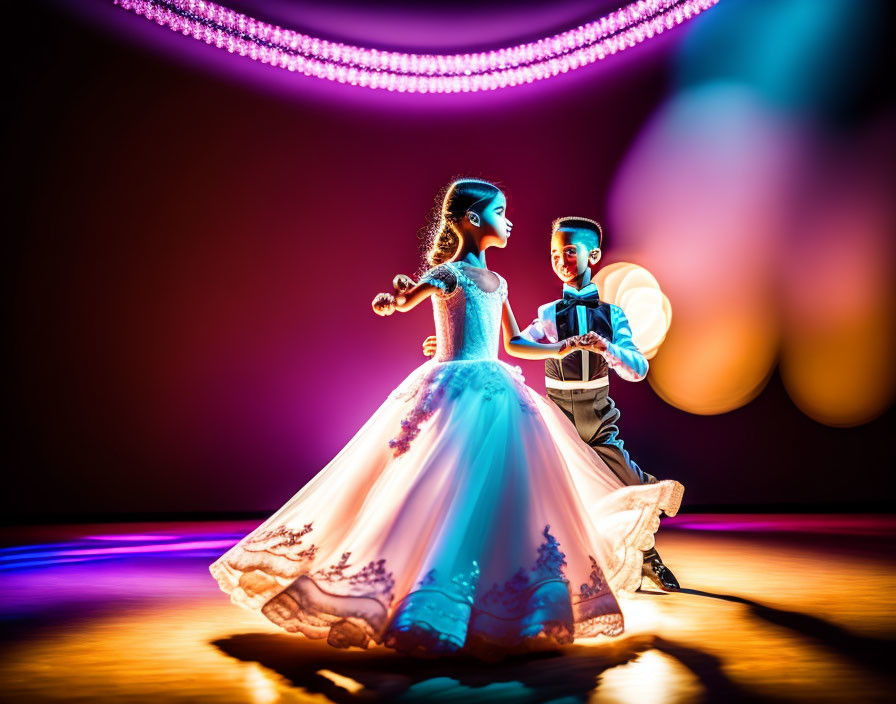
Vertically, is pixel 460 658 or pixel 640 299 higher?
pixel 640 299

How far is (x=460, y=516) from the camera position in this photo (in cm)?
207

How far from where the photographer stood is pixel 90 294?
5.10 metres

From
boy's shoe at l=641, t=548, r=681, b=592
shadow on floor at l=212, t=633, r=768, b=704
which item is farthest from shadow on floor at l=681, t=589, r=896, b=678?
shadow on floor at l=212, t=633, r=768, b=704

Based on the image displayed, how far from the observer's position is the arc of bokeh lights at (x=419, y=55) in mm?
5082

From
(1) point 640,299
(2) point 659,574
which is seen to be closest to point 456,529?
(2) point 659,574

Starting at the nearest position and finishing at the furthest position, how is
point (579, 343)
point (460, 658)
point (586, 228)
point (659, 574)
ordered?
1. point (460, 658)
2. point (579, 343)
3. point (659, 574)
4. point (586, 228)

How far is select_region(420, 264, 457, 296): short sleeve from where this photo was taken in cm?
245

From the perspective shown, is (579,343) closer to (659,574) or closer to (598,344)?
(598,344)

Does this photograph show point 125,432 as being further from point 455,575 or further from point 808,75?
point 808,75

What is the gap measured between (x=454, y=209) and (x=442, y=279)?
265 millimetres

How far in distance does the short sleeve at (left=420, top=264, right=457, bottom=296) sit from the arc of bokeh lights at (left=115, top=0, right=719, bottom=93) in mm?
3350

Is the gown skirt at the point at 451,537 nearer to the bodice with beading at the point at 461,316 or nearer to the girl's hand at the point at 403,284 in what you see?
the bodice with beading at the point at 461,316

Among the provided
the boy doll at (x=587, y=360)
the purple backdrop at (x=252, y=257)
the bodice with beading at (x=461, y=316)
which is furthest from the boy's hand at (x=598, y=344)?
the purple backdrop at (x=252, y=257)

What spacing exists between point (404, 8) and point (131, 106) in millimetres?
1823
